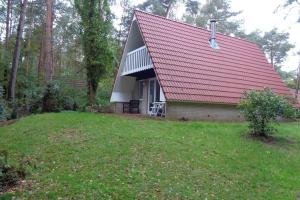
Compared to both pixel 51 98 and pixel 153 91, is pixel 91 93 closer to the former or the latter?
Answer: pixel 51 98

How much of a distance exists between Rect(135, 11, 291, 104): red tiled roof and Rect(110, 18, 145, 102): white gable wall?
161 centimetres

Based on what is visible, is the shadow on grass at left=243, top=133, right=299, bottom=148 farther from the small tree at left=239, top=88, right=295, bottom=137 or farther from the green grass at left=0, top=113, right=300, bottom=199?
the small tree at left=239, top=88, right=295, bottom=137

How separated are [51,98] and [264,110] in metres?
10.4

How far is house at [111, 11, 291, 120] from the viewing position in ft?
48.4

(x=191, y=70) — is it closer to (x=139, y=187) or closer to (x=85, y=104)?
(x=85, y=104)

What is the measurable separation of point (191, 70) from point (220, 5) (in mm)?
22034

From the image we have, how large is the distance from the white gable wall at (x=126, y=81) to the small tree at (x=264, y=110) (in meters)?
8.85

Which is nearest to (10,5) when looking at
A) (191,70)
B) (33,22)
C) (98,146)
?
(33,22)

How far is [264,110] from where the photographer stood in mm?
11203

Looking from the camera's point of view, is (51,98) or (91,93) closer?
(51,98)

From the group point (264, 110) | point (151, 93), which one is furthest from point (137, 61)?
point (264, 110)

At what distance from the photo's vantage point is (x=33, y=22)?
2839 centimetres

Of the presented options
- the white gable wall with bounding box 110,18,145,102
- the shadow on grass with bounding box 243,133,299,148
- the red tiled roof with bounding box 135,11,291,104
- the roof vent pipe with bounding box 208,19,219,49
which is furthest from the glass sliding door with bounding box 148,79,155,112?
the shadow on grass with bounding box 243,133,299,148

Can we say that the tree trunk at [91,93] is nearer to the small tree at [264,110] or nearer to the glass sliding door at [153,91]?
the glass sliding door at [153,91]
